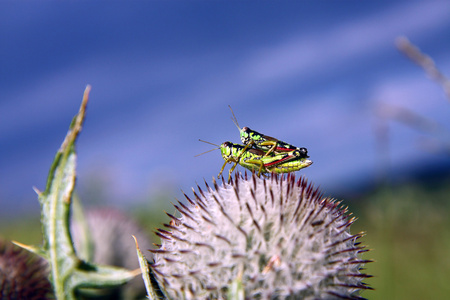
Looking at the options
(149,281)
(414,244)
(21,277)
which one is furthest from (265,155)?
(414,244)

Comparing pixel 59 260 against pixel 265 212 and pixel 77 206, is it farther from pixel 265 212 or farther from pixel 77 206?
pixel 77 206

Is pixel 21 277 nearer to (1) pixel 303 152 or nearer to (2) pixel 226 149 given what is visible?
(2) pixel 226 149

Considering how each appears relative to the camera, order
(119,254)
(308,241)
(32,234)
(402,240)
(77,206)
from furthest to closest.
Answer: (402,240), (32,234), (119,254), (77,206), (308,241)

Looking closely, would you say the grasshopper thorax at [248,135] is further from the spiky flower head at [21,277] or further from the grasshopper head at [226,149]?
the spiky flower head at [21,277]

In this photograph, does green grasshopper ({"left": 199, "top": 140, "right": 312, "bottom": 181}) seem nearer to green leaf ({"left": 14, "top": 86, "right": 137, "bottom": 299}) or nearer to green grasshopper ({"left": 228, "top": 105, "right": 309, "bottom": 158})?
green grasshopper ({"left": 228, "top": 105, "right": 309, "bottom": 158})

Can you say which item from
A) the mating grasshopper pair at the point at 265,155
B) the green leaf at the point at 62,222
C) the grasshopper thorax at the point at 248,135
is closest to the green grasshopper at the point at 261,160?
the mating grasshopper pair at the point at 265,155

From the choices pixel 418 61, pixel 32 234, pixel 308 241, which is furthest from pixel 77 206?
pixel 32 234
